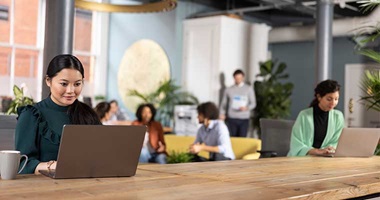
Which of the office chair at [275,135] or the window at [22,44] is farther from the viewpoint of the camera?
the window at [22,44]

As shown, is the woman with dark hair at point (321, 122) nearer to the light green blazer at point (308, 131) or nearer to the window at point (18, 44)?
the light green blazer at point (308, 131)

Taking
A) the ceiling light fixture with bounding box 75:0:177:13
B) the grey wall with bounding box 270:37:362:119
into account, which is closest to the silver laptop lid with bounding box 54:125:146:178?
the ceiling light fixture with bounding box 75:0:177:13

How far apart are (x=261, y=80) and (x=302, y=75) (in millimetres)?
1534

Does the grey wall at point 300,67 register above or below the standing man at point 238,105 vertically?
above

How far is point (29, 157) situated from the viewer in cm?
246

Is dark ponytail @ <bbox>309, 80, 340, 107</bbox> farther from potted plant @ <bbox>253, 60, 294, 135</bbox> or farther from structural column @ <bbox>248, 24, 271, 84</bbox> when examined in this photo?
structural column @ <bbox>248, 24, 271, 84</bbox>

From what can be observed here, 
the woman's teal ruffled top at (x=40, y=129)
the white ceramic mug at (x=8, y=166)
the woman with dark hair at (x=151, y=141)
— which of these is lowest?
the woman with dark hair at (x=151, y=141)

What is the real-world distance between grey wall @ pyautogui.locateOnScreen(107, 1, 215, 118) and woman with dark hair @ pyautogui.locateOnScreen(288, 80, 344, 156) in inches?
268

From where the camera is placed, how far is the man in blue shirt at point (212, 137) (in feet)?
18.4

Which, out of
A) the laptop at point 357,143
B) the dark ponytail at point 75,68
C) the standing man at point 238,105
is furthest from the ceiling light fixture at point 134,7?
the standing man at point 238,105

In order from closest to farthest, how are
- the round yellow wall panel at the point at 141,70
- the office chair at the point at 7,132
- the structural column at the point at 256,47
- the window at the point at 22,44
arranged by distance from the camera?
the office chair at the point at 7,132
the window at the point at 22,44
the round yellow wall panel at the point at 141,70
the structural column at the point at 256,47

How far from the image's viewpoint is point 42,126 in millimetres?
2525

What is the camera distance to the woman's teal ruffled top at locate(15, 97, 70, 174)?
2473 mm

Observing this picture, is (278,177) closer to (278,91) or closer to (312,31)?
(278,91)
